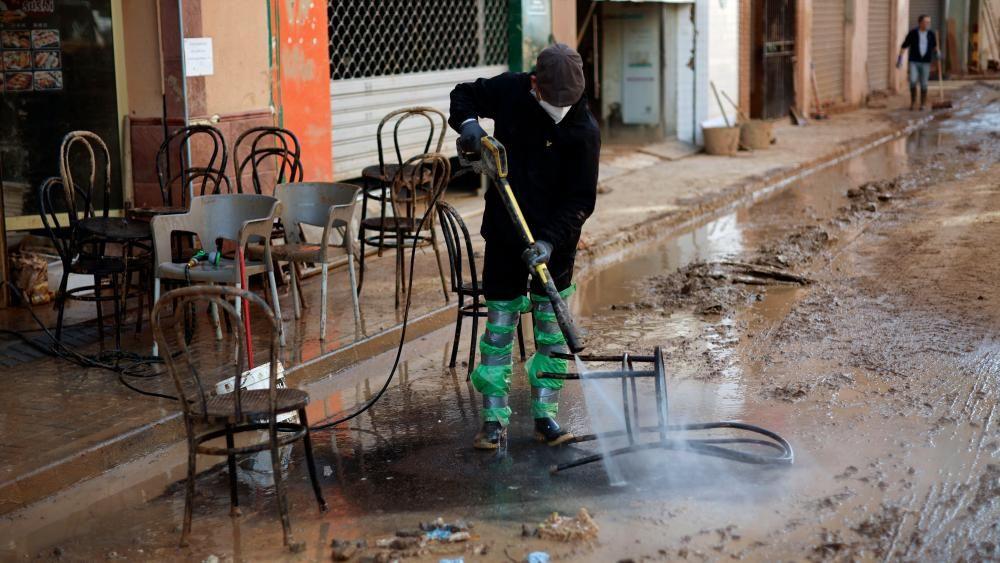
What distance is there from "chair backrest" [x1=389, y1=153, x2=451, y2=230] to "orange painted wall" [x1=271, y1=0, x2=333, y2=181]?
3.26ft

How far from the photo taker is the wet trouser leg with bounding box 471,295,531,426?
567 centimetres

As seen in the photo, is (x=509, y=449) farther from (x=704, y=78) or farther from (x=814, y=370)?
(x=704, y=78)

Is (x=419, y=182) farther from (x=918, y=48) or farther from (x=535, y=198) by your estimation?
(x=918, y=48)

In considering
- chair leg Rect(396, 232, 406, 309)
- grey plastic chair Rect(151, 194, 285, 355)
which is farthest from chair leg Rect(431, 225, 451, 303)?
grey plastic chair Rect(151, 194, 285, 355)

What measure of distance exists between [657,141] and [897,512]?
43.2ft

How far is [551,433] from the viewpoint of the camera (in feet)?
18.8

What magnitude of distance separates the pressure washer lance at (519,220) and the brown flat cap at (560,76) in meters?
0.33

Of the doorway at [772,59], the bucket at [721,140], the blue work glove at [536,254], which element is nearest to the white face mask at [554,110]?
the blue work glove at [536,254]

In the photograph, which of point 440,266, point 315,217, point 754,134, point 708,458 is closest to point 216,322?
point 315,217

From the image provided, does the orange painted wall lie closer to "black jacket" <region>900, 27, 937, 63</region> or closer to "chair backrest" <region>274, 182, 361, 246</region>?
"chair backrest" <region>274, 182, 361, 246</region>

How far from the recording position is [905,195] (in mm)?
13656

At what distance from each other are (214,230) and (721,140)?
37.7 ft

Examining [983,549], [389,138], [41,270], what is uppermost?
[389,138]

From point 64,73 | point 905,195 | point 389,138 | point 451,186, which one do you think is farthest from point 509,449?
point 905,195
